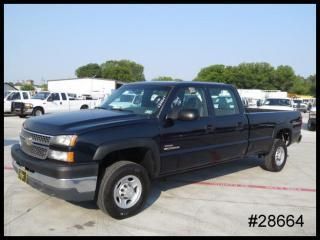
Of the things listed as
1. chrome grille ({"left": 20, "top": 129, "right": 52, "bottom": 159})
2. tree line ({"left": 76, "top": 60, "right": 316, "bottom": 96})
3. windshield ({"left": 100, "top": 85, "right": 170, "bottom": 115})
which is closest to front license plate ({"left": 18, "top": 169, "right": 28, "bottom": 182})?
chrome grille ({"left": 20, "top": 129, "right": 52, "bottom": 159})

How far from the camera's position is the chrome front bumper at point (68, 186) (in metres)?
4.27

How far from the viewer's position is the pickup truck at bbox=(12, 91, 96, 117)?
2114cm

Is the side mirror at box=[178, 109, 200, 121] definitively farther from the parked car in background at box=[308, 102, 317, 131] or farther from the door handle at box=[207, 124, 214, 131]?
the parked car in background at box=[308, 102, 317, 131]

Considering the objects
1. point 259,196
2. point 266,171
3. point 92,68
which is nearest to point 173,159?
point 259,196

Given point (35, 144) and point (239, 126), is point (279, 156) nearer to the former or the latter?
point (239, 126)

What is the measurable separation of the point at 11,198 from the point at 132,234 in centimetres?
223

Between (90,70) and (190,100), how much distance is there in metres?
115

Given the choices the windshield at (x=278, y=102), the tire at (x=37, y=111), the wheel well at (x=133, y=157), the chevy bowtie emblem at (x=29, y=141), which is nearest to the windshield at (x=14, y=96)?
the tire at (x=37, y=111)

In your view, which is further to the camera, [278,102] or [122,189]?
[278,102]

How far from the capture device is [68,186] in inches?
168

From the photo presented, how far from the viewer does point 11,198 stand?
550cm

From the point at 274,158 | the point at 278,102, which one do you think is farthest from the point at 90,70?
the point at 274,158

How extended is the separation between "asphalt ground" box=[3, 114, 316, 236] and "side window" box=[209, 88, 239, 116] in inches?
52.1

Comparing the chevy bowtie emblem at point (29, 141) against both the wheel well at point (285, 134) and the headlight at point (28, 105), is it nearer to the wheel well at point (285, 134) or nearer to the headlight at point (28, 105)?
the wheel well at point (285, 134)
